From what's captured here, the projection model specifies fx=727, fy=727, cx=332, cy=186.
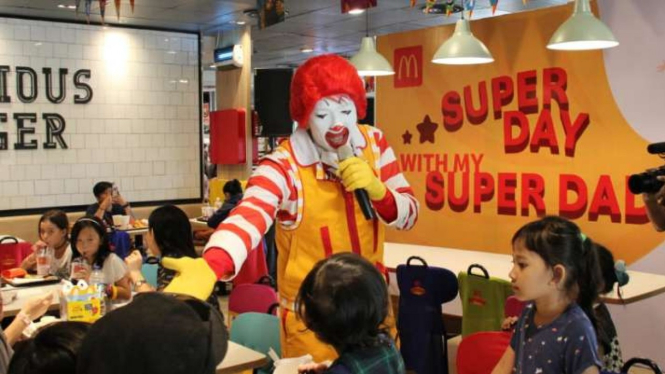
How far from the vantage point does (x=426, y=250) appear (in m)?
5.86

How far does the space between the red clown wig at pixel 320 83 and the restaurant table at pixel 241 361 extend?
999mm

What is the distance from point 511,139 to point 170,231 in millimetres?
2981

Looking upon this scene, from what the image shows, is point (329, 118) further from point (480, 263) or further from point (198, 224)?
point (198, 224)

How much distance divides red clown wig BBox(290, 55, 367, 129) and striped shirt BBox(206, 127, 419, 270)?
105 millimetres

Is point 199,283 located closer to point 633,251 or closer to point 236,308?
point 236,308

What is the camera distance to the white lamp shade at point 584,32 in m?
4.44

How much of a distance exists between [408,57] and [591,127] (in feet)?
6.45

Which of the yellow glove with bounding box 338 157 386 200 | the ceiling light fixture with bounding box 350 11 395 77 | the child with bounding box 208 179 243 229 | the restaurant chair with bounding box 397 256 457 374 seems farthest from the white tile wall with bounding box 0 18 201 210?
the yellow glove with bounding box 338 157 386 200

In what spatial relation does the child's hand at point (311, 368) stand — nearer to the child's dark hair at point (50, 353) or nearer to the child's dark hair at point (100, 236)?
the child's dark hair at point (50, 353)

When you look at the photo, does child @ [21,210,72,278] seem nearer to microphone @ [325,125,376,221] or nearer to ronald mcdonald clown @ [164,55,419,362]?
ronald mcdonald clown @ [164,55,419,362]

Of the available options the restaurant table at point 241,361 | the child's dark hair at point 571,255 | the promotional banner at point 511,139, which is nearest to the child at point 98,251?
the restaurant table at point 241,361

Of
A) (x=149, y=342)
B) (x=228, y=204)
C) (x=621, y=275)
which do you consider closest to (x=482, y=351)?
(x=621, y=275)

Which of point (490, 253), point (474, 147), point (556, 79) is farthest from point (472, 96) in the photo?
point (490, 253)

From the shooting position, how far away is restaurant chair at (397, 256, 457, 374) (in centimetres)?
450
